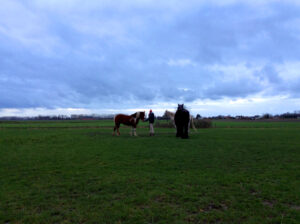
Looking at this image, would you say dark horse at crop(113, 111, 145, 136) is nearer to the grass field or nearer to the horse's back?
the horse's back

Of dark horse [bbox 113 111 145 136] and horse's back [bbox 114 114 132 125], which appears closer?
dark horse [bbox 113 111 145 136]

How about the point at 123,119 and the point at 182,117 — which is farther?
the point at 123,119

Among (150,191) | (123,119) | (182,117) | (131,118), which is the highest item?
(182,117)

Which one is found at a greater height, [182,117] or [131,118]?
[182,117]

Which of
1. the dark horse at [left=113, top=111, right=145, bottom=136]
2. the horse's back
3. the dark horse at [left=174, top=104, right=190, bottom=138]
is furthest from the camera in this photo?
the horse's back

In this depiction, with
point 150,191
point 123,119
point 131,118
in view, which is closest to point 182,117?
point 131,118

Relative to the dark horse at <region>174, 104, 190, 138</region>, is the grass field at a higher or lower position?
lower

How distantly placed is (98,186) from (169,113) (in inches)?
629

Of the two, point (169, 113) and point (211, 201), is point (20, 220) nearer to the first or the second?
point (211, 201)

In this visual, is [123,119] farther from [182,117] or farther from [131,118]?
[182,117]

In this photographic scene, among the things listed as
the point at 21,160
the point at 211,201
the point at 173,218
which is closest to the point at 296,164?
the point at 211,201

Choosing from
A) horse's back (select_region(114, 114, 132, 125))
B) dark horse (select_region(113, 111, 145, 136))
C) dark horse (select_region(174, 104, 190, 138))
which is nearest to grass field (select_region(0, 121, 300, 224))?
dark horse (select_region(174, 104, 190, 138))

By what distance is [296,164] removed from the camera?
8.14 m

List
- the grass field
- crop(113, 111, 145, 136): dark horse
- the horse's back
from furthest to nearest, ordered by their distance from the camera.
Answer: the horse's back
crop(113, 111, 145, 136): dark horse
the grass field
